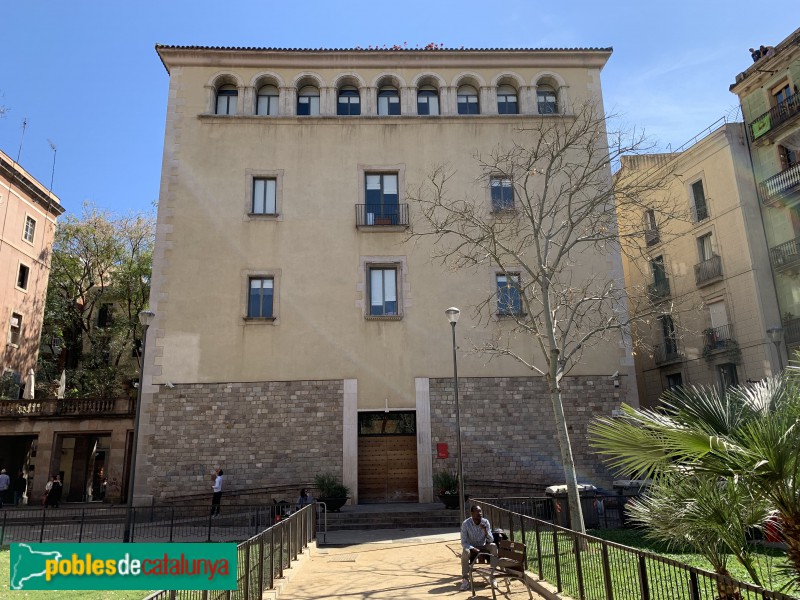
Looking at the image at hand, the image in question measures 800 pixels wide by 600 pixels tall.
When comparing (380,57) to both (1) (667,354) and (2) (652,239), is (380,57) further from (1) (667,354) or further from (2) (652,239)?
(1) (667,354)

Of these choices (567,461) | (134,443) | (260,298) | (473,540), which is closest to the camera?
(473,540)

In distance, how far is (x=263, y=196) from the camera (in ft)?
77.9

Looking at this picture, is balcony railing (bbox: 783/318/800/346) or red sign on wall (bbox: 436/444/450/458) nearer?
red sign on wall (bbox: 436/444/450/458)

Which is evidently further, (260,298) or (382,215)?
(382,215)

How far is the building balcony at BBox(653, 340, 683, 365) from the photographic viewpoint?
30.2 metres

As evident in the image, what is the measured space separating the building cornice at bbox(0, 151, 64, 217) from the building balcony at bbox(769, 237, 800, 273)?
39.9 metres

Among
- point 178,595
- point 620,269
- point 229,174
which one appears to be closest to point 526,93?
point 620,269

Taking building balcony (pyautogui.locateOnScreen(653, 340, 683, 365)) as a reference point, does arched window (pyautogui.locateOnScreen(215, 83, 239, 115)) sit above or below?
above

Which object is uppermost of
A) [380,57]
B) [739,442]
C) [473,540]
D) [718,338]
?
[380,57]

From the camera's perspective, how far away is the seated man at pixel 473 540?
1001cm

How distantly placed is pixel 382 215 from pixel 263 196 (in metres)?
4.65

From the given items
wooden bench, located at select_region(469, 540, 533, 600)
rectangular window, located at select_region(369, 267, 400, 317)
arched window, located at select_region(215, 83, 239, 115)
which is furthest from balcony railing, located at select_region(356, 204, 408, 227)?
wooden bench, located at select_region(469, 540, 533, 600)

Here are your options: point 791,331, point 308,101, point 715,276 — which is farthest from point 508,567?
point 715,276

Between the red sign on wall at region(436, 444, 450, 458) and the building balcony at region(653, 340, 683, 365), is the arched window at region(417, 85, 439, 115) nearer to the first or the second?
the red sign on wall at region(436, 444, 450, 458)
